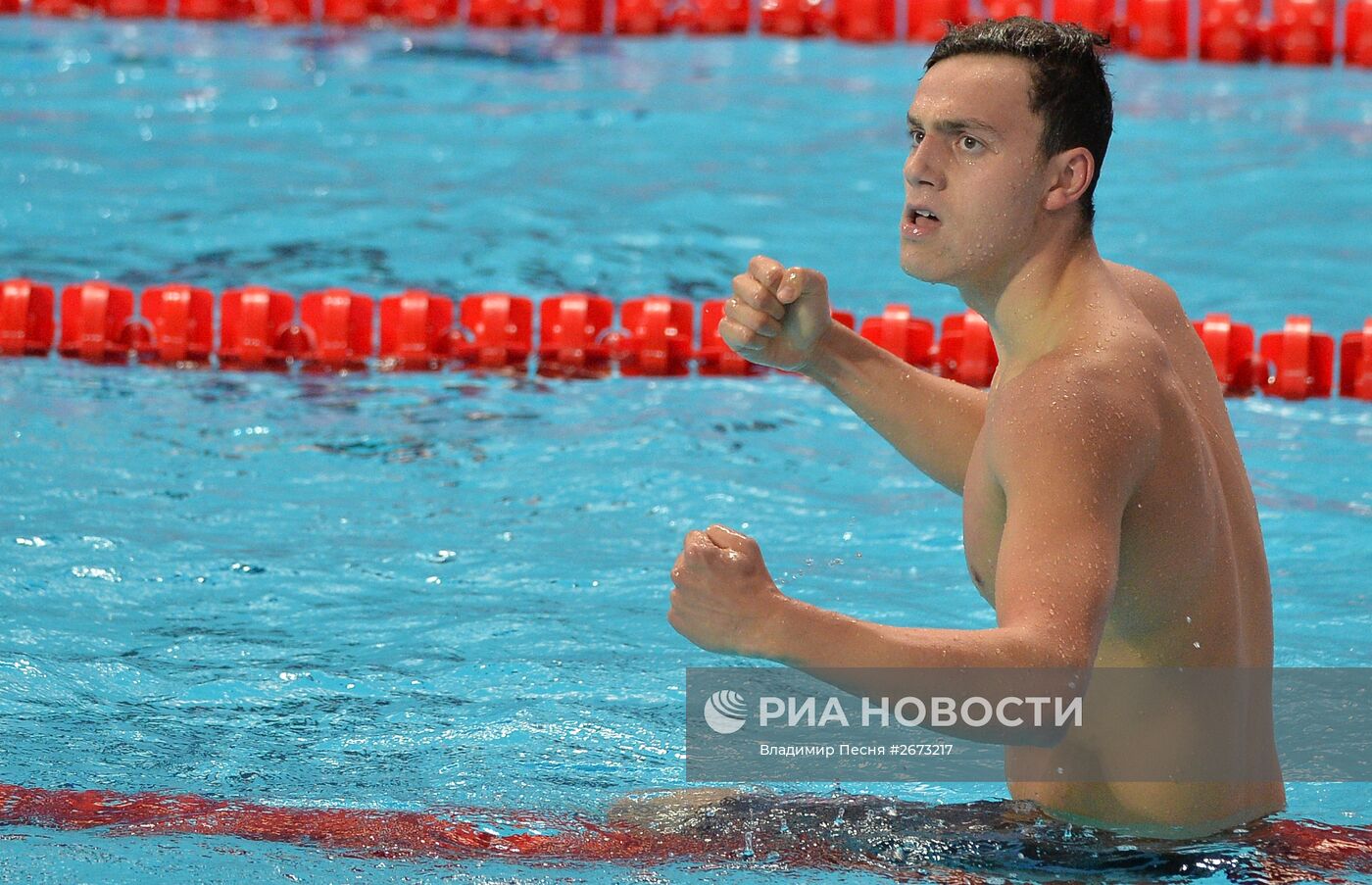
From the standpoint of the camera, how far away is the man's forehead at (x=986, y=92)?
2148 millimetres

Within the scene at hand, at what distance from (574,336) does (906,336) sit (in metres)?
1.17

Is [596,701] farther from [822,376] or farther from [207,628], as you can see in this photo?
[822,376]

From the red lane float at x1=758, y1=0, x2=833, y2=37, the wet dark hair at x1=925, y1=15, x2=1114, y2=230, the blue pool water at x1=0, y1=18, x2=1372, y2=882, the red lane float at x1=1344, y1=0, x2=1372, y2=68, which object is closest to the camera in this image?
the wet dark hair at x1=925, y1=15, x2=1114, y2=230

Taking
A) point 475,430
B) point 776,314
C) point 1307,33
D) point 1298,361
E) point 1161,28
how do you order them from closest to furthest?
point 776,314 → point 475,430 → point 1298,361 → point 1307,33 → point 1161,28

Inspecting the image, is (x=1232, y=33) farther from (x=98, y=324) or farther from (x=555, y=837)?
(x=555, y=837)

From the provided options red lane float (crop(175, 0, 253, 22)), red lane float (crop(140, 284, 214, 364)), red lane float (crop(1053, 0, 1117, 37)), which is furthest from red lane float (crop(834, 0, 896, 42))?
red lane float (crop(140, 284, 214, 364))

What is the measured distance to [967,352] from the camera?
6023mm

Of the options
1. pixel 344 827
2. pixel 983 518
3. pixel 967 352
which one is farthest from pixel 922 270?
pixel 967 352

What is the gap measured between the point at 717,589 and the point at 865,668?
0.19m

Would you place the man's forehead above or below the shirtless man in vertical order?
above

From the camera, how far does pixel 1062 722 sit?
200 cm

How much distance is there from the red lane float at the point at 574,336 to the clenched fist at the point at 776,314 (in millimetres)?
3406

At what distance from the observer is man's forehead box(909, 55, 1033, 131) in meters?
2.15

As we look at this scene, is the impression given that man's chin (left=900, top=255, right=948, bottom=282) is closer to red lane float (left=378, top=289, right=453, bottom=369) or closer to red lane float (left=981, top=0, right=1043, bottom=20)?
red lane float (left=378, top=289, right=453, bottom=369)
